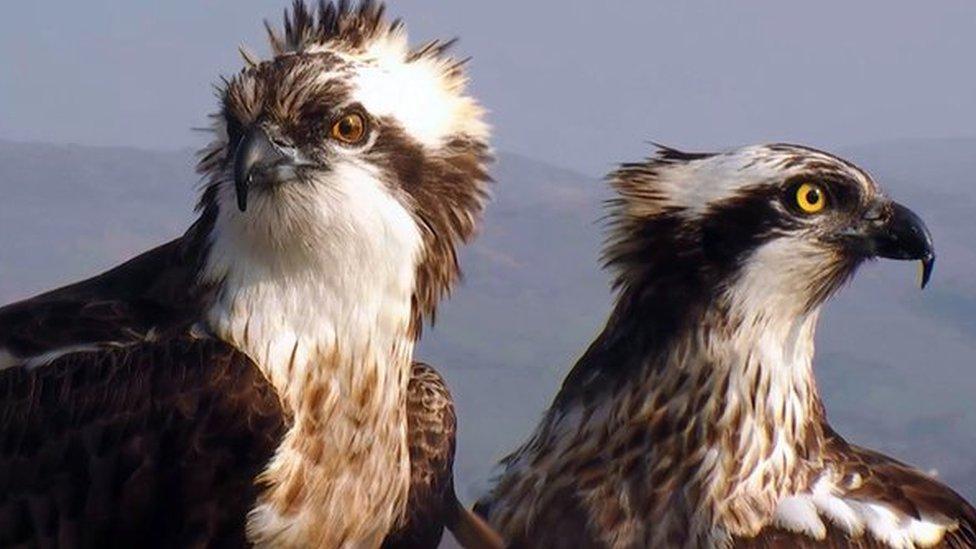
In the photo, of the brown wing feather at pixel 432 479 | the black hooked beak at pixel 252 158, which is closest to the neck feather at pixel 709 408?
the brown wing feather at pixel 432 479

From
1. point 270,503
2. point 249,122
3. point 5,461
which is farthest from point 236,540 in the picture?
point 249,122

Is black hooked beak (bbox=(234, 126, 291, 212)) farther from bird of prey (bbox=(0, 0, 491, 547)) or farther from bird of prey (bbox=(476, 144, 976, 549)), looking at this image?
bird of prey (bbox=(476, 144, 976, 549))

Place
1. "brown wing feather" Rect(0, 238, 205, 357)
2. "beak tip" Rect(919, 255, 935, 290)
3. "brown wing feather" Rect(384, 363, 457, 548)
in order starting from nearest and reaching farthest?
"brown wing feather" Rect(0, 238, 205, 357) < "brown wing feather" Rect(384, 363, 457, 548) < "beak tip" Rect(919, 255, 935, 290)

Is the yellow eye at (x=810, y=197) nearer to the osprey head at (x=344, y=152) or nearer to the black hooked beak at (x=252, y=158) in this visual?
the osprey head at (x=344, y=152)

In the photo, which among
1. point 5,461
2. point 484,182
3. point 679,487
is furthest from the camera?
point 679,487

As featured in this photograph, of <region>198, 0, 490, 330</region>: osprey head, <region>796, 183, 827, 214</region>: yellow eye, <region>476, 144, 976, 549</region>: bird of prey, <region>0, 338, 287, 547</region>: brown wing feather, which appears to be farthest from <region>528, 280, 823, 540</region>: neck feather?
<region>0, 338, 287, 547</region>: brown wing feather

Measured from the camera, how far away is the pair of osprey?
7691mm

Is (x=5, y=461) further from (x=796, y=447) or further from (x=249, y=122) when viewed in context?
(x=796, y=447)

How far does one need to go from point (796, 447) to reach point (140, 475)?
259 centimetres

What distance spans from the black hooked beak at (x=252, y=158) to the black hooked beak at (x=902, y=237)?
241 cm

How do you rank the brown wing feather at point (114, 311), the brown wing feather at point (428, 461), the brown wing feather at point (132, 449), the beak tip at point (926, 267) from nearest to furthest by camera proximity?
the brown wing feather at point (132, 449) < the brown wing feather at point (114, 311) < the brown wing feather at point (428, 461) < the beak tip at point (926, 267)

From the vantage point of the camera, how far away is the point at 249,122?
7672 millimetres

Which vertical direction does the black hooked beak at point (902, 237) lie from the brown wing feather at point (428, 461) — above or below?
Result: above

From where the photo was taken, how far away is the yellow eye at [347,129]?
25.3 feet
